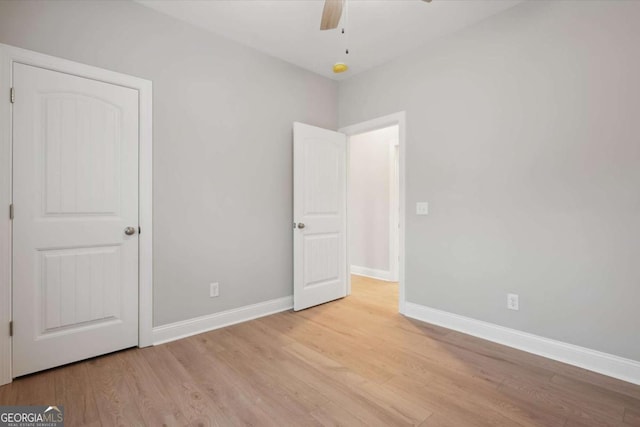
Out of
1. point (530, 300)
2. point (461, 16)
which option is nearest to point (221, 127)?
point (461, 16)

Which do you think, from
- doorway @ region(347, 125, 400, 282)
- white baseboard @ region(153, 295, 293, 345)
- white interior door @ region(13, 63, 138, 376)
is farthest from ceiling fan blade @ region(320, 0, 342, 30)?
doorway @ region(347, 125, 400, 282)

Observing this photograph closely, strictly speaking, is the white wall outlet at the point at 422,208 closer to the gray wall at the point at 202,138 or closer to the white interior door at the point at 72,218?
the gray wall at the point at 202,138

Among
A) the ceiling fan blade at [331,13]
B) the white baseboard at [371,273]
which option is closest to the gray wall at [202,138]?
the ceiling fan blade at [331,13]

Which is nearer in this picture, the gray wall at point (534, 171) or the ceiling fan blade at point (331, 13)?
the ceiling fan blade at point (331, 13)

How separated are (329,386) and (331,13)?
90.1 inches

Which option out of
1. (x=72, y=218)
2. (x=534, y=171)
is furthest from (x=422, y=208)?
(x=72, y=218)

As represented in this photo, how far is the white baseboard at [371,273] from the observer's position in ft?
15.7

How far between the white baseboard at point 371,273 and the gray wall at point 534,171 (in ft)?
5.24

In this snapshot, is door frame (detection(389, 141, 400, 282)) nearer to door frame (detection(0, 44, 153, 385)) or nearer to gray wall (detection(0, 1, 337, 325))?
gray wall (detection(0, 1, 337, 325))

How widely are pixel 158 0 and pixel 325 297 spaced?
3.17m

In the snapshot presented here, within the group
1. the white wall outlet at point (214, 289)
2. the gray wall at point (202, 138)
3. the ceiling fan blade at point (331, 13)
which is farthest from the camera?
the white wall outlet at point (214, 289)

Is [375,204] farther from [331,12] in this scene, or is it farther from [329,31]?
[331,12]

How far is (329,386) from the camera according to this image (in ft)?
6.32

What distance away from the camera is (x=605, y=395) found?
1840 millimetres
